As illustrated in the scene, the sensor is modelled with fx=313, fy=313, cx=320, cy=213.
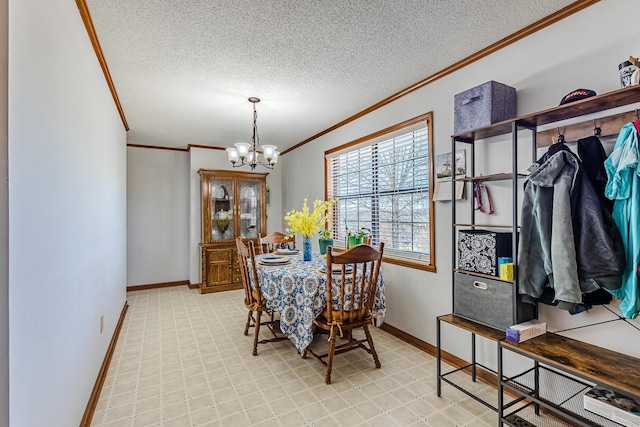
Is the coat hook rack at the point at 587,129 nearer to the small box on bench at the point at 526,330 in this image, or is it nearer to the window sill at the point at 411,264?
the small box on bench at the point at 526,330

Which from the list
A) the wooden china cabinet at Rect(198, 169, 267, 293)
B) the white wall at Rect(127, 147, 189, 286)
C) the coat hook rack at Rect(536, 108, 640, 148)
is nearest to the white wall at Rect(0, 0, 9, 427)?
the coat hook rack at Rect(536, 108, 640, 148)

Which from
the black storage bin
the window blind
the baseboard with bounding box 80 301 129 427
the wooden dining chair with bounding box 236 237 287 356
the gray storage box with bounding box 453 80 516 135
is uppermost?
the gray storage box with bounding box 453 80 516 135

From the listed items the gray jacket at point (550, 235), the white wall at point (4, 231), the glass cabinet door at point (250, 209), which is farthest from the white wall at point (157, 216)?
the gray jacket at point (550, 235)

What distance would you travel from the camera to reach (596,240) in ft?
5.17

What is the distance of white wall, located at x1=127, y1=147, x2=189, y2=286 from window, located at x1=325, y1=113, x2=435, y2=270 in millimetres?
2986

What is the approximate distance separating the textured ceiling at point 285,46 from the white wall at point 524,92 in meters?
0.16

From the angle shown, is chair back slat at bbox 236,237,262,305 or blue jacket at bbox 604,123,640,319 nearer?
blue jacket at bbox 604,123,640,319

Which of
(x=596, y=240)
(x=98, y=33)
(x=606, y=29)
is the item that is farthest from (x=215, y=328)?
(x=606, y=29)

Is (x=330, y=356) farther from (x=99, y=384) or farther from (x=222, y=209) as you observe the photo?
(x=222, y=209)

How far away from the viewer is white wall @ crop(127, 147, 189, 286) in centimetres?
529

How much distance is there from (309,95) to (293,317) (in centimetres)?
221

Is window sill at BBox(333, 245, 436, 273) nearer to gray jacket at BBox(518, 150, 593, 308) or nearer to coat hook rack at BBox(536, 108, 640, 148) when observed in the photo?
gray jacket at BBox(518, 150, 593, 308)

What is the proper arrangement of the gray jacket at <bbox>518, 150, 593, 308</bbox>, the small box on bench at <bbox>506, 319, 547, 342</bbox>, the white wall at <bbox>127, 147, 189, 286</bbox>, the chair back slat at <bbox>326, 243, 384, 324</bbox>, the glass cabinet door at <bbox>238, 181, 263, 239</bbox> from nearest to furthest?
the gray jacket at <bbox>518, 150, 593, 308</bbox>
the small box on bench at <bbox>506, 319, 547, 342</bbox>
the chair back slat at <bbox>326, 243, 384, 324</bbox>
the white wall at <bbox>127, 147, 189, 286</bbox>
the glass cabinet door at <bbox>238, 181, 263, 239</bbox>

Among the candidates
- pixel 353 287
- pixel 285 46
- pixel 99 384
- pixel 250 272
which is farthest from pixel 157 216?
pixel 353 287
